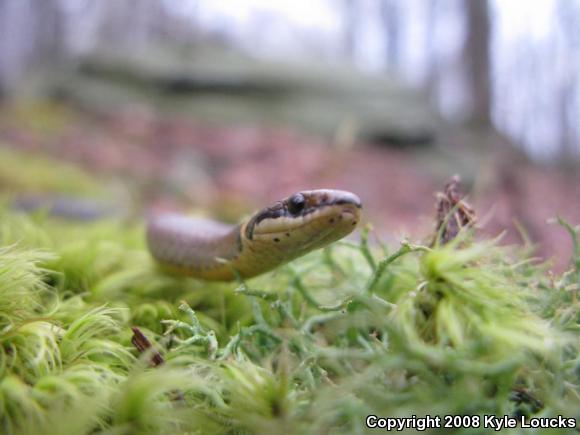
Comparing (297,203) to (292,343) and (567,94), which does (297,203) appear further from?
(567,94)

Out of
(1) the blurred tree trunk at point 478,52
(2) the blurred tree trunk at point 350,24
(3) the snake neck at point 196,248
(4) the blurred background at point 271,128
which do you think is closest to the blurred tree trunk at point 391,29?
(2) the blurred tree trunk at point 350,24

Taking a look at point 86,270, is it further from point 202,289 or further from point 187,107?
point 187,107

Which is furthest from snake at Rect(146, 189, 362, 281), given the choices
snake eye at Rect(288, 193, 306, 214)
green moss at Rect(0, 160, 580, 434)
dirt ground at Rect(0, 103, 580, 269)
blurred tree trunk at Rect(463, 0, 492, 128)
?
blurred tree trunk at Rect(463, 0, 492, 128)

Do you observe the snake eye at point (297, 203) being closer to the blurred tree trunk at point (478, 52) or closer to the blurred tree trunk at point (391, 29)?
the blurred tree trunk at point (478, 52)

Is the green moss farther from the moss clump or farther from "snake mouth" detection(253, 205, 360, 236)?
"snake mouth" detection(253, 205, 360, 236)

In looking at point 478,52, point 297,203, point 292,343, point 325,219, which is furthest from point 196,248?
point 478,52

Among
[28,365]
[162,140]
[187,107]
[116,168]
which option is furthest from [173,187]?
[28,365]
